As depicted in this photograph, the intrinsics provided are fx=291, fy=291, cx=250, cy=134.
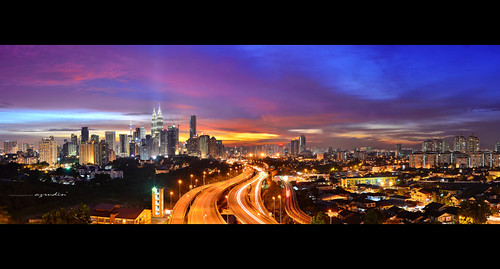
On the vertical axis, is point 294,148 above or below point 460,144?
below

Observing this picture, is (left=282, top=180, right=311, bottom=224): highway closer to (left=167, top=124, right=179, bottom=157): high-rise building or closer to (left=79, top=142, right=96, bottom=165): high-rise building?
(left=167, top=124, right=179, bottom=157): high-rise building

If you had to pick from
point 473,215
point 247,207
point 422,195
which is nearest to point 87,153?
point 247,207

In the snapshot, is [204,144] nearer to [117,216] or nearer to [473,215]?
[117,216]

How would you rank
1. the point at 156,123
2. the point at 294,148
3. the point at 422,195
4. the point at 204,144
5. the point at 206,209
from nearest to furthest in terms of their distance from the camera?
the point at 156,123, the point at 206,209, the point at 204,144, the point at 422,195, the point at 294,148

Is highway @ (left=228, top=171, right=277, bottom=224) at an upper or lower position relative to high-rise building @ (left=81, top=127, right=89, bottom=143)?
lower

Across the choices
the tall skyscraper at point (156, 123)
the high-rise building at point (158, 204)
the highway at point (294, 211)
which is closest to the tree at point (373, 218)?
the highway at point (294, 211)

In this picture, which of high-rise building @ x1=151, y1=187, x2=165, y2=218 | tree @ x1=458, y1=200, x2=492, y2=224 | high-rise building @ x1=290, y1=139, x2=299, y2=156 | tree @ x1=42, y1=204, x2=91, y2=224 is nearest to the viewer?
tree @ x1=42, y1=204, x2=91, y2=224

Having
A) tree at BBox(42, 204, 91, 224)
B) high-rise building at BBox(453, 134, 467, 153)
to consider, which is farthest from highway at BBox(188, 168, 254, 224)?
high-rise building at BBox(453, 134, 467, 153)

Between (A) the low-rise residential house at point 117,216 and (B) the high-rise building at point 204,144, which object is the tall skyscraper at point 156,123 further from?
(B) the high-rise building at point 204,144
